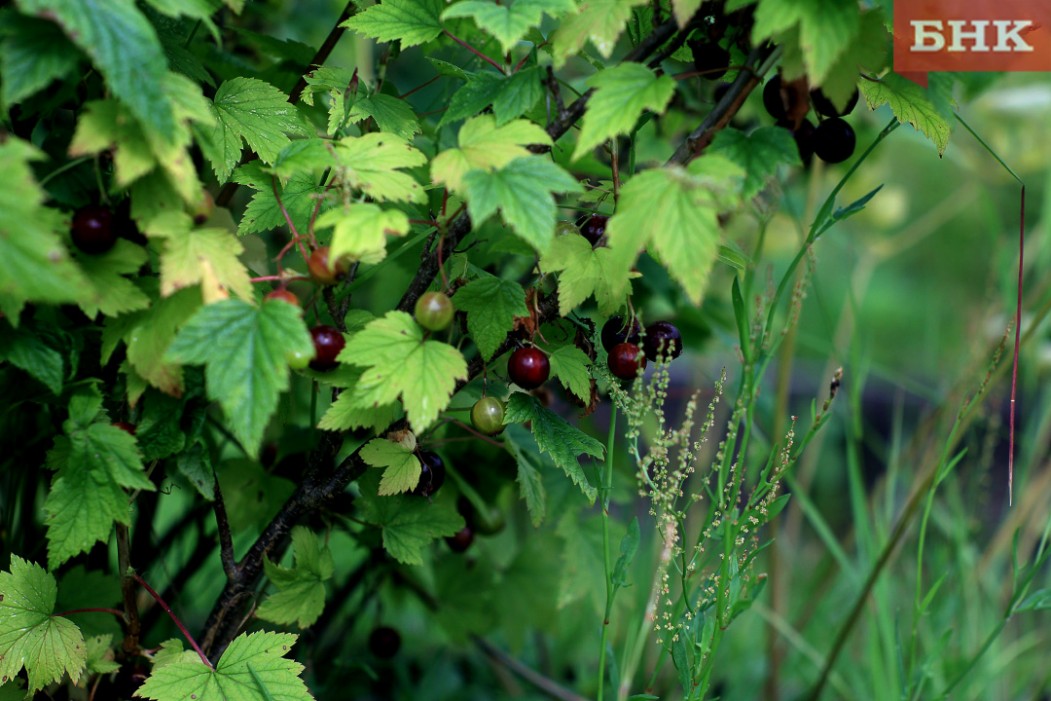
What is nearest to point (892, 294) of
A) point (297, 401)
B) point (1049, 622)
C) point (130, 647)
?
point (1049, 622)

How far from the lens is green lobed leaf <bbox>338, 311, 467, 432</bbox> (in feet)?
2.64

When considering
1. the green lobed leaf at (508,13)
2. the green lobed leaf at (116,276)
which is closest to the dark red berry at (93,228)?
the green lobed leaf at (116,276)

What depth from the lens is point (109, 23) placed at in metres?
0.70

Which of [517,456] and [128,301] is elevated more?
[128,301]

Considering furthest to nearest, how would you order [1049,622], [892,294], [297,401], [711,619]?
[892,294] → [1049,622] → [297,401] → [711,619]

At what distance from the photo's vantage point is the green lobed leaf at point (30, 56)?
2.30ft

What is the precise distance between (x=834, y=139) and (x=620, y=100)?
285 mm

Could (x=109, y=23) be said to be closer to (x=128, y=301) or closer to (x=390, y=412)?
(x=128, y=301)

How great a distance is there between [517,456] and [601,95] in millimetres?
451

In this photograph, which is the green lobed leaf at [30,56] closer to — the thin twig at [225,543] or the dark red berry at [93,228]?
the dark red berry at [93,228]

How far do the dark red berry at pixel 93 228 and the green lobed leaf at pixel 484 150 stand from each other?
0.30 metres

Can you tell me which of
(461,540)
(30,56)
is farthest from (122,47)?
(461,540)

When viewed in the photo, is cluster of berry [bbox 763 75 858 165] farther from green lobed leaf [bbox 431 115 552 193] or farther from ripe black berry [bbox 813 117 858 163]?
green lobed leaf [bbox 431 115 552 193]

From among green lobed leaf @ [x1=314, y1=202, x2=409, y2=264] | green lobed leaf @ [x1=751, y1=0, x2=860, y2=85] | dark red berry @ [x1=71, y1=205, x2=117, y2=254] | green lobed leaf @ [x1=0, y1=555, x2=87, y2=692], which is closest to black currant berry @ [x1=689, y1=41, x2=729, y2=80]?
green lobed leaf @ [x1=751, y1=0, x2=860, y2=85]
